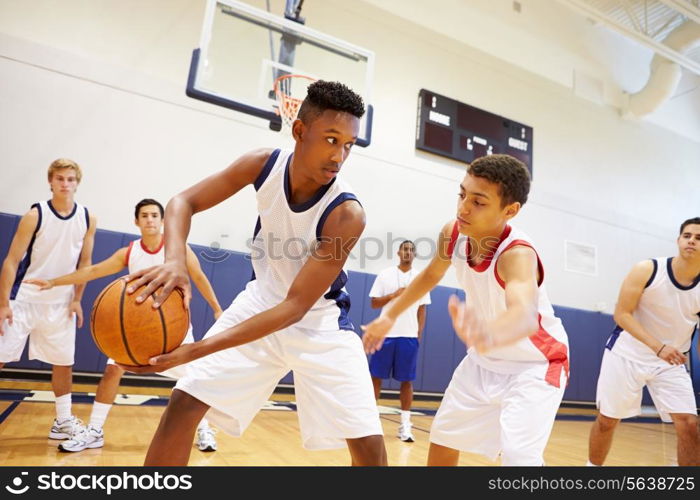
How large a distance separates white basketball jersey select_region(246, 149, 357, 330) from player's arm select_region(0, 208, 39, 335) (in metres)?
2.48

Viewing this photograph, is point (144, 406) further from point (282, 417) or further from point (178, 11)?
point (178, 11)

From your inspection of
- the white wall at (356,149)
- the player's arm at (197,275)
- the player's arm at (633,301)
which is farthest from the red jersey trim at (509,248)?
the white wall at (356,149)

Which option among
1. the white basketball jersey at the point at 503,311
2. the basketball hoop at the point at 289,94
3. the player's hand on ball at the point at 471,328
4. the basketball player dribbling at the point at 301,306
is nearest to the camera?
the player's hand on ball at the point at 471,328

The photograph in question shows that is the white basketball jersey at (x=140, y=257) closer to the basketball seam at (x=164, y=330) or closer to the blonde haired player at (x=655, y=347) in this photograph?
the basketball seam at (x=164, y=330)

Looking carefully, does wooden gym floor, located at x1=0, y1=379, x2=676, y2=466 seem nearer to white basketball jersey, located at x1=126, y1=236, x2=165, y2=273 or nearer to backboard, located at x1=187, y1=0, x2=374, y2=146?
white basketball jersey, located at x1=126, y1=236, x2=165, y2=273

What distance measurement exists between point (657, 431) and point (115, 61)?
30.0 feet

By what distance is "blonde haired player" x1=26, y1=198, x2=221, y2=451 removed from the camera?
3.40 meters

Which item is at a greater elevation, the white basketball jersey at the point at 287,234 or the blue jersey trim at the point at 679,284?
the blue jersey trim at the point at 679,284

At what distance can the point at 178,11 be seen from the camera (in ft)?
22.3

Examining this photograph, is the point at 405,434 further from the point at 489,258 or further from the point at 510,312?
the point at 510,312

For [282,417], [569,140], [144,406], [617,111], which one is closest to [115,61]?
[144,406]

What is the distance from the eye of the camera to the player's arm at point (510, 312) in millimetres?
1435

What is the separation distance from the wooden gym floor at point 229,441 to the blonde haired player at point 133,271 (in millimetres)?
103

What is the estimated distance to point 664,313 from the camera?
350cm
